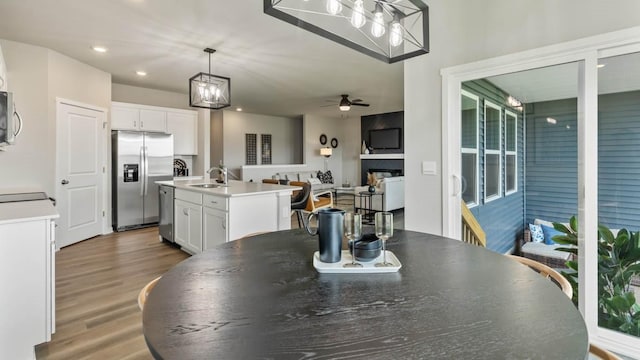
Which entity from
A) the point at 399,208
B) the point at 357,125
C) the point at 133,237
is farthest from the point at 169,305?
the point at 357,125

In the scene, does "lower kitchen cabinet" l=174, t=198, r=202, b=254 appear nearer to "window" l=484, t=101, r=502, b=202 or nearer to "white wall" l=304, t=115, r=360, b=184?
"window" l=484, t=101, r=502, b=202

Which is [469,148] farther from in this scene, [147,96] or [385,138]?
[385,138]

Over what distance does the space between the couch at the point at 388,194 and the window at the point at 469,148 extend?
3809mm

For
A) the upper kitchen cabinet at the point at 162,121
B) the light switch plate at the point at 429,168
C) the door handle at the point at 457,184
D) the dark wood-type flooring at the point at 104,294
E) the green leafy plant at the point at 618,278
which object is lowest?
the dark wood-type flooring at the point at 104,294

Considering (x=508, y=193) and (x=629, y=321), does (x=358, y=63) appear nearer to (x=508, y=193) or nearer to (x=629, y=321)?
(x=508, y=193)

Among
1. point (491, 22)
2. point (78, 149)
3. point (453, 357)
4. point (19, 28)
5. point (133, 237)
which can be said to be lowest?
point (133, 237)

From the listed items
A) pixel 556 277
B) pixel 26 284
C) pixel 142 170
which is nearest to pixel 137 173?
pixel 142 170

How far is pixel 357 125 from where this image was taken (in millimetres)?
10922

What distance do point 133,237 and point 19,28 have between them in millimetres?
2889

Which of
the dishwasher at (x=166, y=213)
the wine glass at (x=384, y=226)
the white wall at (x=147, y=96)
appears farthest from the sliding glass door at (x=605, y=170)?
the white wall at (x=147, y=96)

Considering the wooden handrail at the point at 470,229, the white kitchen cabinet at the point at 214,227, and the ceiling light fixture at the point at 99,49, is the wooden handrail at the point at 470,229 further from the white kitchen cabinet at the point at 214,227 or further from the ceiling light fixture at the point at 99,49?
the ceiling light fixture at the point at 99,49

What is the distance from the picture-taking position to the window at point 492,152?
9.70ft

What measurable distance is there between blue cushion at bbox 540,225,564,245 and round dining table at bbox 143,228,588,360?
1.61 m

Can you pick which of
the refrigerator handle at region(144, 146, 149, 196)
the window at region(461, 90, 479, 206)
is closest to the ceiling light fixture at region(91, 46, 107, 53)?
the refrigerator handle at region(144, 146, 149, 196)
